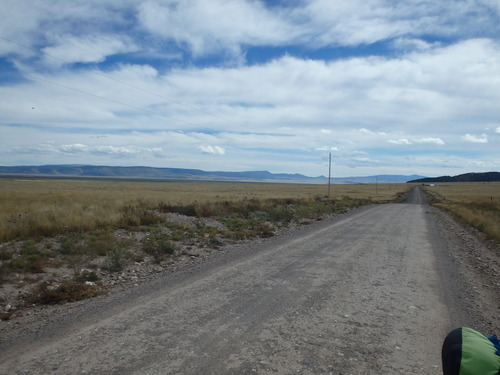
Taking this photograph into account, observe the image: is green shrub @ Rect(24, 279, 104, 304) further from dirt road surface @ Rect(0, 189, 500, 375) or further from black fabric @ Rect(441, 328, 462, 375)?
black fabric @ Rect(441, 328, 462, 375)

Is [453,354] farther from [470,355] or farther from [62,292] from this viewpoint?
[62,292]

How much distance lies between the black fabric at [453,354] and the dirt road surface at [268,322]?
1.51m

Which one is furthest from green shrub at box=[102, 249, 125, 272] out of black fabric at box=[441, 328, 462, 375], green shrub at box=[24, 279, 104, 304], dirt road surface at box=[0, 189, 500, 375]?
black fabric at box=[441, 328, 462, 375]

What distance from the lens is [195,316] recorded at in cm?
539

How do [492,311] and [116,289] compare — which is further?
[116,289]

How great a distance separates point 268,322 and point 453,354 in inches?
120

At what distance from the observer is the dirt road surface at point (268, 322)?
4.04 m

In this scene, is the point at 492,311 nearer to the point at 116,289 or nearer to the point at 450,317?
the point at 450,317

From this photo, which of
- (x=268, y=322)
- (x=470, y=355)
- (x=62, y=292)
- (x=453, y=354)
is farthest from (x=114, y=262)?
(x=470, y=355)

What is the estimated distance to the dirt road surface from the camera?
4039mm

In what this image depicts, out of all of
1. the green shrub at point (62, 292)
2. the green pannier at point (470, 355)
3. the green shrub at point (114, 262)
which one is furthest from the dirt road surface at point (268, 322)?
the green pannier at point (470, 355)

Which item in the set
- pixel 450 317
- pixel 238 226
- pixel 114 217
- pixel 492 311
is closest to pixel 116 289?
pixel 450 317

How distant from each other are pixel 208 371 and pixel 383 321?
2876 millimetres

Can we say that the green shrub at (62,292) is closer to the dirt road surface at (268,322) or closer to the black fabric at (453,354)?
the dirt road surface at (268,322)
